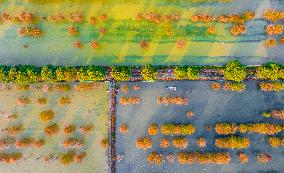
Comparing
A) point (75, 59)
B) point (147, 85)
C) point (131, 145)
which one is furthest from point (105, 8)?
point (131, 145)

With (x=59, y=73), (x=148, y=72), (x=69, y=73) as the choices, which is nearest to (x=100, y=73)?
(x=69, y=73)

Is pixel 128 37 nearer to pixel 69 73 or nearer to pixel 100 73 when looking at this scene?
pixel 100 73

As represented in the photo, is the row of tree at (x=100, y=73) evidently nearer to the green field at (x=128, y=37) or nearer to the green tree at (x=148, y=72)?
the green tree at (x=148, y=72)

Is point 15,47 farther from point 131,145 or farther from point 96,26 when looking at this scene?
point 131,145

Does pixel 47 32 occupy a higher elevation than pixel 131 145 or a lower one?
higher

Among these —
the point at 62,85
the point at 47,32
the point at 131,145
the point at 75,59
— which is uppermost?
the point at 47,32

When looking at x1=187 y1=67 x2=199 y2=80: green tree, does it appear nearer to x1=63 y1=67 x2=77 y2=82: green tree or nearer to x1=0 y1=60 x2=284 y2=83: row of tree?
x1=0 y1=60 x2=284 y2=83: row of tree

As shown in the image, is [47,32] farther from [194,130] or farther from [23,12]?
[194,130]
